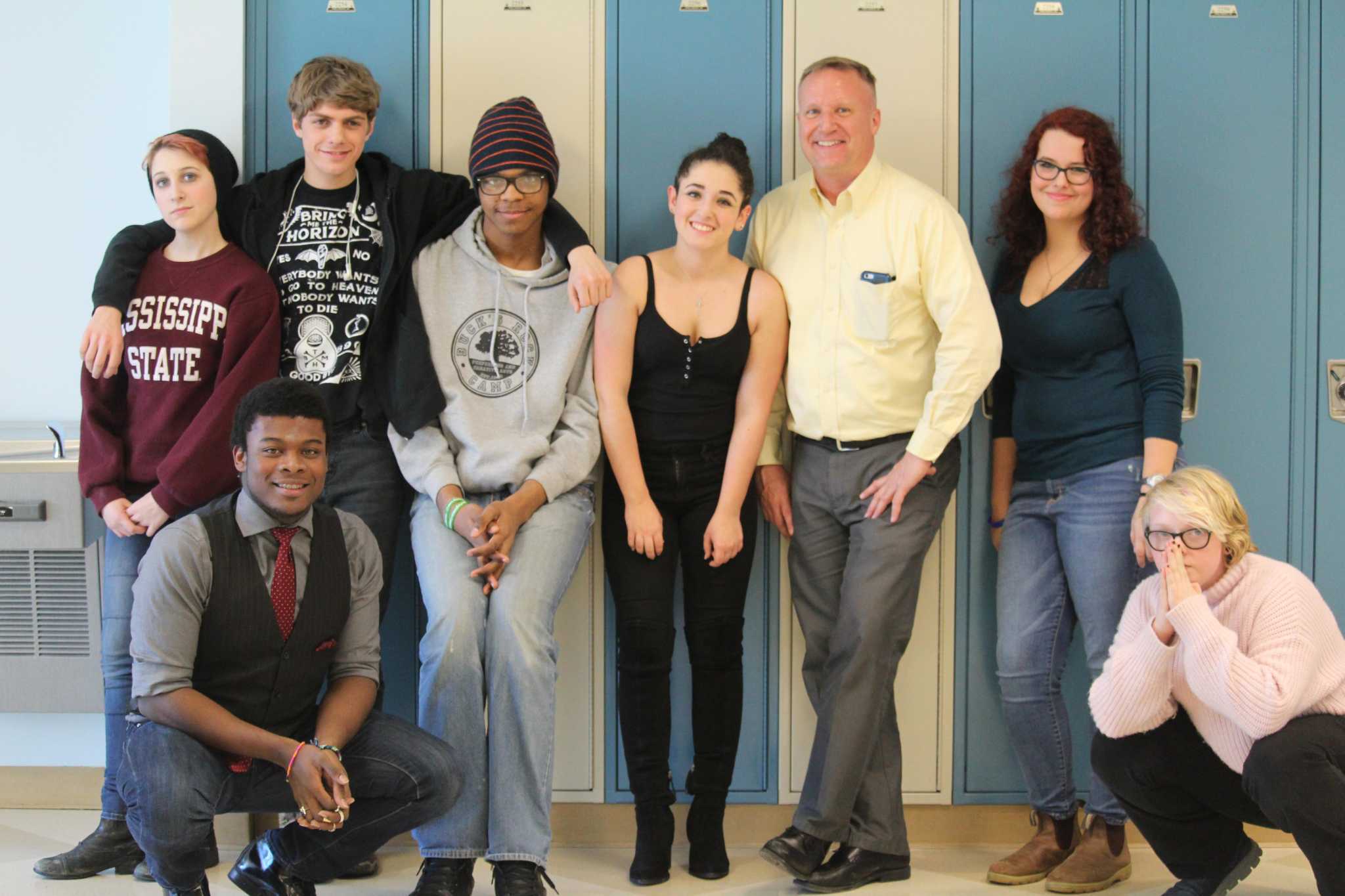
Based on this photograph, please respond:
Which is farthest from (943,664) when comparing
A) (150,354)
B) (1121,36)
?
(150,354)

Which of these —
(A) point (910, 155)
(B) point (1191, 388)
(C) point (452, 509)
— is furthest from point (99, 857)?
(B) point (1191, 388)

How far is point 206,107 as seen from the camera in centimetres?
290

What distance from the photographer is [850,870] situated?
2650mm

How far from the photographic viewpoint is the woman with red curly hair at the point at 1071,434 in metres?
2.65

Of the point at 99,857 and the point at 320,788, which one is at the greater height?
the point at 320,788

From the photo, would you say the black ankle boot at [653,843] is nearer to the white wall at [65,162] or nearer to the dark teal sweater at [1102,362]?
the dark teal sweater at [1102,362]

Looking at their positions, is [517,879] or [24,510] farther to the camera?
[24,510]

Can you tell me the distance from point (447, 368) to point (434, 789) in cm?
92

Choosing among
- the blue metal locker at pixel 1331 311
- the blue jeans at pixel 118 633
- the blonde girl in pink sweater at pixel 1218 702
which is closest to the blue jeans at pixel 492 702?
the blue jeans at pixel 118 633

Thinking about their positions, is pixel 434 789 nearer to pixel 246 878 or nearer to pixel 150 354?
pixel 246 878

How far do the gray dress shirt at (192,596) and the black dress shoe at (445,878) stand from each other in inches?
16.9

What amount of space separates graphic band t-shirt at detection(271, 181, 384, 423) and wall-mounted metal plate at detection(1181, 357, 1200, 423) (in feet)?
6.46

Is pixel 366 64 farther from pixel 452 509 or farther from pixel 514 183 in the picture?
pixel 452 509

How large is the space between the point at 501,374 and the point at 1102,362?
135cm
